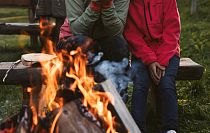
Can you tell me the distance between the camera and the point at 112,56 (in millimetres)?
3869

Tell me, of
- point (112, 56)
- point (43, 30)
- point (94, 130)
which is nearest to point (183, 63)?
point (112, 56)

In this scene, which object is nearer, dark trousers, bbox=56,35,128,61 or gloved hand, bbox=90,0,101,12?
gloved hand, bbox=90,0,101,12

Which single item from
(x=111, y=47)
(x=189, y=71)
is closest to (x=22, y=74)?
(x=111, y=47)

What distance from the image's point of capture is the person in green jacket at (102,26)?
3697mm

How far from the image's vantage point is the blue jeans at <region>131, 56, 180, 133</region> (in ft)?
12.1

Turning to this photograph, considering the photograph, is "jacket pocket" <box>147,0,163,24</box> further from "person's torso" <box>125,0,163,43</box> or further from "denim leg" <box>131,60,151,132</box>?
"denim leg" <box>131,60,151,132</box>

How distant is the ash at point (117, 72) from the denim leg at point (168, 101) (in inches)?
12.9

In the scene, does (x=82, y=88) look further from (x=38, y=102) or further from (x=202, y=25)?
(x=202, y=25)

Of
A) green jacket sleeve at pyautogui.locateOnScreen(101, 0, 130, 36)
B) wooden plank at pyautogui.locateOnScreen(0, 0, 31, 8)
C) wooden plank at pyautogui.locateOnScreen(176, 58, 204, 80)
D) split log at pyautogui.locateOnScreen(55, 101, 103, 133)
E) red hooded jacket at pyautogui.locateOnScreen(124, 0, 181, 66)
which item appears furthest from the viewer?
wooden plank at pyautogui.locateOnScreen(0, 0, 31, 8)

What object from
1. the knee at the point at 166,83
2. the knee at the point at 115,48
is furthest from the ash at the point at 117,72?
the knee at the point at 166,83

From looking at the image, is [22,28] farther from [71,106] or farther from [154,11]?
[71,106]

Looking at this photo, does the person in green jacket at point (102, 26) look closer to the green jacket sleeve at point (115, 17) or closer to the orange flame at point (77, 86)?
the green jacket sleeve at point (115, 17)

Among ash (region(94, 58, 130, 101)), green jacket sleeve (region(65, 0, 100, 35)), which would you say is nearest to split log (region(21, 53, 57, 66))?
green jacket sleeve (region(65, 0, 100, 35))

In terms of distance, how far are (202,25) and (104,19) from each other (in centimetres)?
811
